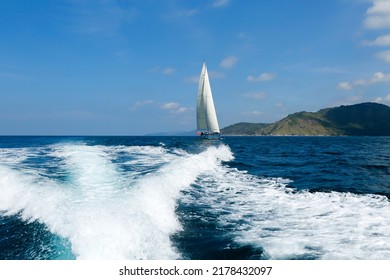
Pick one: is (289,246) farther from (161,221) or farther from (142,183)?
(142,183)

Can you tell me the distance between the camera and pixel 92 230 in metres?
8.01

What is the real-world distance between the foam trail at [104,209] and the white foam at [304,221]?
2.45 meters

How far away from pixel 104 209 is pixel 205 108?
74027 millimetres

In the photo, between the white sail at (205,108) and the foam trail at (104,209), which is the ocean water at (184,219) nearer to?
the foam trail at (104,209)

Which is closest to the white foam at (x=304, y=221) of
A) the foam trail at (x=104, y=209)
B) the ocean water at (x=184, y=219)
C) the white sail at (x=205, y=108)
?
the ocean water at (x=184, y=219)

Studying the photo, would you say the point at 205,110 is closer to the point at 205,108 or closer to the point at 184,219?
the point at 205,108

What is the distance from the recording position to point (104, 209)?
390 inches

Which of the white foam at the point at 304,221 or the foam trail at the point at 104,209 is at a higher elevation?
the foam trail at the point at 104,209

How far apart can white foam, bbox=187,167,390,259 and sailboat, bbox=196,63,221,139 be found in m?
66.3

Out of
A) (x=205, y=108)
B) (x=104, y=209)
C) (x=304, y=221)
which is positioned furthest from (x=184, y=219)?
(x=205, y=108)

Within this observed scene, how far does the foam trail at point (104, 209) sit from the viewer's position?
7.60 meters

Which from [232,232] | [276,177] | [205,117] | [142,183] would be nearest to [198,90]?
[205,117]

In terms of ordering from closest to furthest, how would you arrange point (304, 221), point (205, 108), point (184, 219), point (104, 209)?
point (104, 209) → point (304, 221) → point (184, 219) → point (205, 108)

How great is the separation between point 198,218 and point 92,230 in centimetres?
449
